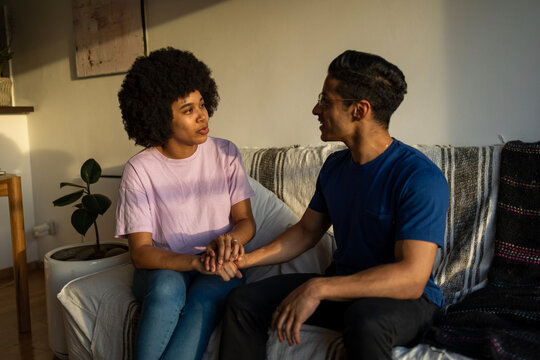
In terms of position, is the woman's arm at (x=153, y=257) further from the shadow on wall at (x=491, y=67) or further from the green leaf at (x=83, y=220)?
the shadow on wall at (x=491, y=67)

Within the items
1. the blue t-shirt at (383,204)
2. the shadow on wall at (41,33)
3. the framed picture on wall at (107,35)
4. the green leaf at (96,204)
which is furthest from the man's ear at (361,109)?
the shadow on wall at (41,33)

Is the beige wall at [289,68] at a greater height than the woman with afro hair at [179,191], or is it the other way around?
the beige wall at [289,68]

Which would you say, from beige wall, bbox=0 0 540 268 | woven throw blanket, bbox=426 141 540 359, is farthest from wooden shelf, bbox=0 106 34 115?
woven throw blanket, bbox=426 141 540 359

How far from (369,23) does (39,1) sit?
2.42 metres

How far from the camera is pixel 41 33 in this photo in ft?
11.0

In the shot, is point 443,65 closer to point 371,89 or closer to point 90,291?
point 371,89

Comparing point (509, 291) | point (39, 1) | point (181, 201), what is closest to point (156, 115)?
point (181, 201)

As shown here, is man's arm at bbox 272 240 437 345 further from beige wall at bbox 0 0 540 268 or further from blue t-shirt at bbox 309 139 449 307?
beige wall at bbox 0 0 540 268

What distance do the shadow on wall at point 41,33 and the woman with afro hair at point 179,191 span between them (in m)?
1.86

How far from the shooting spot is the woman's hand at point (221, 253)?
4.79ft

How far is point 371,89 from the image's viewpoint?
1328 millimetres

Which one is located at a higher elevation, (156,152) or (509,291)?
(156,152)

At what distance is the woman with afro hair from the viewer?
4.92ft

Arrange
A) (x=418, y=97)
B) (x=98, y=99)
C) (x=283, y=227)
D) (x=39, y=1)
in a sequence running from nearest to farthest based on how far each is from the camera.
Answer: (x=283, y=227), (x=418, y=97), (x=98, y=99), (x=39, y=1)
